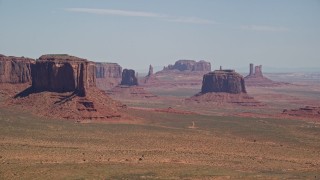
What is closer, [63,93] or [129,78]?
[63,93]

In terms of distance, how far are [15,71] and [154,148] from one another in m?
52.4

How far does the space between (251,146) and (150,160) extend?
21.5m

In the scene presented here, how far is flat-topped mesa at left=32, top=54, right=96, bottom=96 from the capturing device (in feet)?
317

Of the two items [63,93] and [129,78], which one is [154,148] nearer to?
[63,93]

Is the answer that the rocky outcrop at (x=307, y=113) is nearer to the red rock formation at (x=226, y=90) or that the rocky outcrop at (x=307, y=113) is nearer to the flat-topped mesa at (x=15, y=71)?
the red rock formation at (x=226, y=90)

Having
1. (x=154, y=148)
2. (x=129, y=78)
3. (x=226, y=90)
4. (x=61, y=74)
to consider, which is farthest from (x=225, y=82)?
(x=154, y=148)

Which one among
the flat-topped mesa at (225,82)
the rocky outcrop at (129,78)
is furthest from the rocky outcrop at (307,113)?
the rocky outcrop at (129,78)

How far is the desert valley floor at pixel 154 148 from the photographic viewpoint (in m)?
52.5

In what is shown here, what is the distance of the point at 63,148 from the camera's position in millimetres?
65812

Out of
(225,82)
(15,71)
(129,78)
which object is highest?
(15,71)

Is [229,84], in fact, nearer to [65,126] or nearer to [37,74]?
[37,74]

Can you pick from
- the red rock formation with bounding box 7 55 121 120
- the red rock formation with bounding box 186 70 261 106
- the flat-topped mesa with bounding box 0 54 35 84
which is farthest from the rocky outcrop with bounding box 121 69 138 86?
the red rock formation with bounding box 7 55 121 120

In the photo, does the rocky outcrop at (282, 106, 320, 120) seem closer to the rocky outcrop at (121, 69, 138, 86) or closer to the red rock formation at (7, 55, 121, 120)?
the red rock formation at (7, 55, 121, 120)

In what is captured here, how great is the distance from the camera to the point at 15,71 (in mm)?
112438
